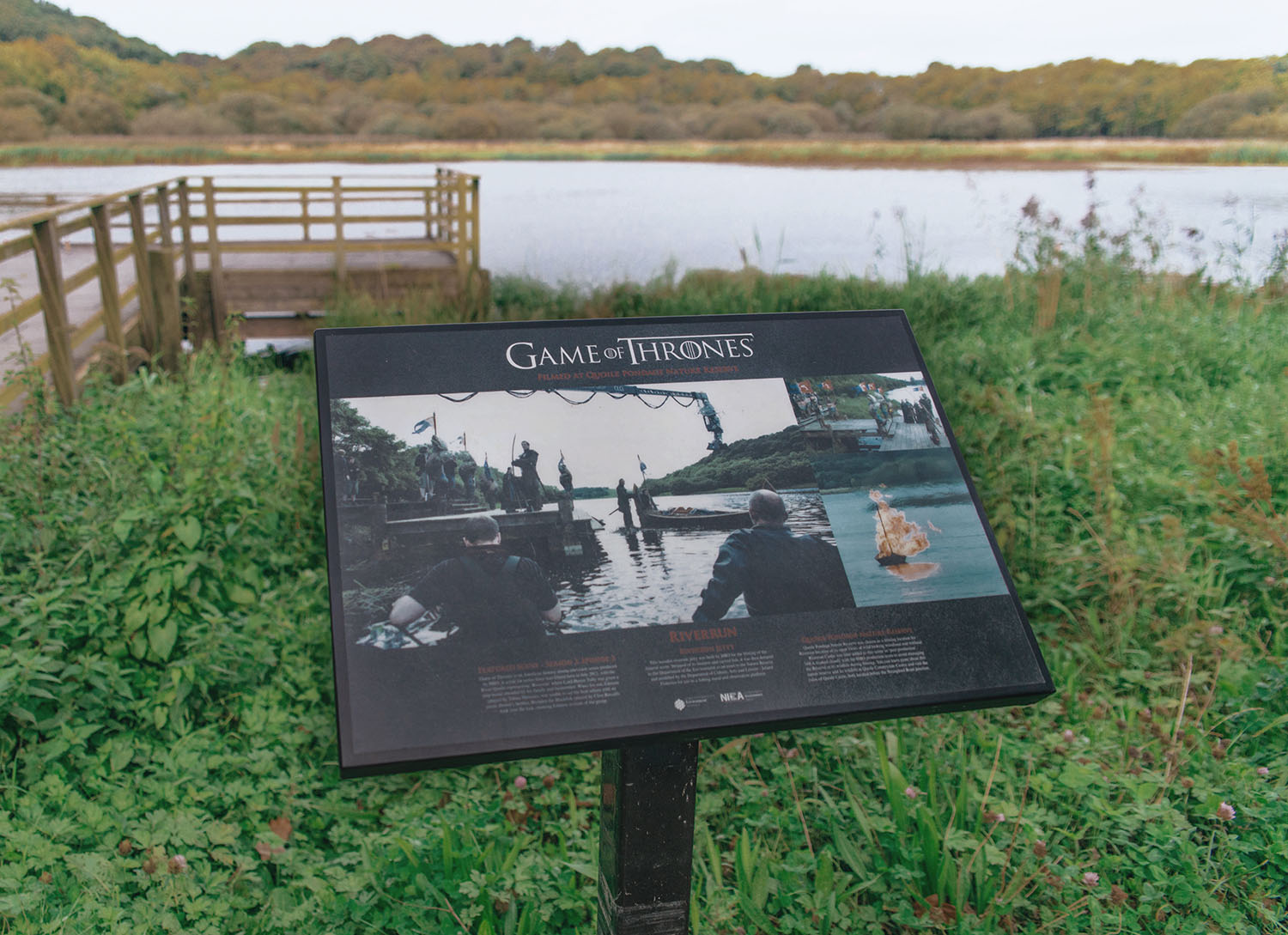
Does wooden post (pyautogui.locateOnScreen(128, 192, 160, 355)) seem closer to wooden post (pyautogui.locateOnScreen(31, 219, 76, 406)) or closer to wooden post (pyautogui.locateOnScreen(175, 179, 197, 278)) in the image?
wooden post (pyautogui.locateOnScreen(175, 179, 197, 278))

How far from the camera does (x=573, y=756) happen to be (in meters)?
2.81

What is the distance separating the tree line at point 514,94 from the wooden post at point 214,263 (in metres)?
3.64

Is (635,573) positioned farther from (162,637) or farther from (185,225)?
(185,225)

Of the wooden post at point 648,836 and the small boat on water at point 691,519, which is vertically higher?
the small boat on water at point 691,519

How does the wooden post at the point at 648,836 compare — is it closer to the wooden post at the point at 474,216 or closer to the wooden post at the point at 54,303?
the wooden post at the point at 54,303

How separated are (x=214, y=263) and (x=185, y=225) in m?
0.62

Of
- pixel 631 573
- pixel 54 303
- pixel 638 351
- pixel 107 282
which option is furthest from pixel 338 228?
pixel 631 573

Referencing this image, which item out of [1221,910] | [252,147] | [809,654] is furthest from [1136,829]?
[252,147]

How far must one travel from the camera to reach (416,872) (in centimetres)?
210

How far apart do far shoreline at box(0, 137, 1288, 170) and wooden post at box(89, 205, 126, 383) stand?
8.48 metres

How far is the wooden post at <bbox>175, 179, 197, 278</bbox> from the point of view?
10.0m

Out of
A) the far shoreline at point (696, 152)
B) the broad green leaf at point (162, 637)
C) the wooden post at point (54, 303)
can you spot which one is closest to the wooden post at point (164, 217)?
the wooden post at point (54, 303)

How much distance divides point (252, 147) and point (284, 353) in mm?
4627

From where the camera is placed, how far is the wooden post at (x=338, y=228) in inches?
419
